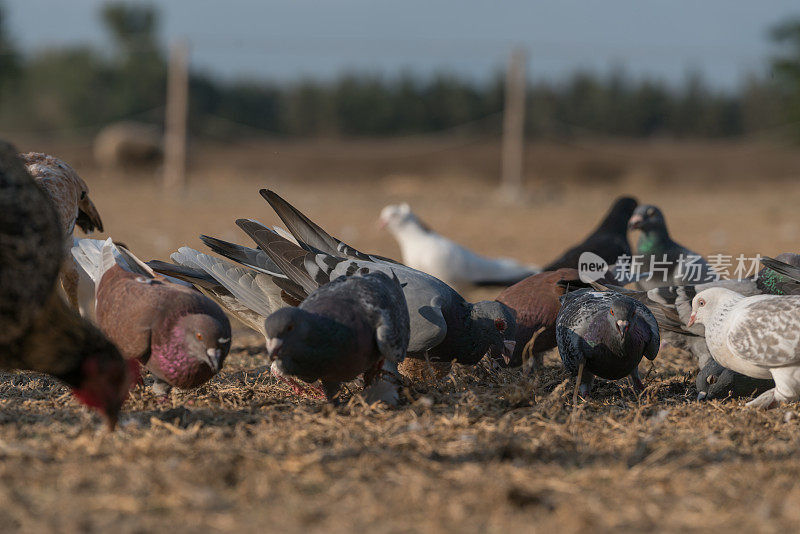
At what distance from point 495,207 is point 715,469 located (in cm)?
1358

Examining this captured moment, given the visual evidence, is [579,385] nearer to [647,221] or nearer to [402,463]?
[402,463]

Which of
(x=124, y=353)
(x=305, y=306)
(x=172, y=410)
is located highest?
(x=305, y=306)

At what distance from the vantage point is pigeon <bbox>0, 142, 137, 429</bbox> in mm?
2594

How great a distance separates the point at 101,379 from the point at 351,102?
38131mm

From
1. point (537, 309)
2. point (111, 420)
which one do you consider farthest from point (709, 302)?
point (111, 420)

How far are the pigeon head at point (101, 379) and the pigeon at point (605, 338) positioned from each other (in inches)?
75.5

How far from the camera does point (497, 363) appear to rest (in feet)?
13.2

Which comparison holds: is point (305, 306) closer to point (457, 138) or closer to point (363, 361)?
point (363, 361)

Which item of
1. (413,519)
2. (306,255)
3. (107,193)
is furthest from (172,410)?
(107,193)

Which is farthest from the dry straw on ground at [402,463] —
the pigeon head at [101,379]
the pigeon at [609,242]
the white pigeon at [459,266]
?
the white pigeon at [459,266]

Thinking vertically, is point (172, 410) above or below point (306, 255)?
below

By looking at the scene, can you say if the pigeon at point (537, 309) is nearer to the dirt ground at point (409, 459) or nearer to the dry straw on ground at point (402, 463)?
the dirt ground at point (409, 459)

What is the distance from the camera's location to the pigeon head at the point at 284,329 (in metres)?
3.05

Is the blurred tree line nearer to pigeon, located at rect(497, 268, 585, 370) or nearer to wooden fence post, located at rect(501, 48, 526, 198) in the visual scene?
wooden fence post, located at rect(501, 48, 526, 198)
